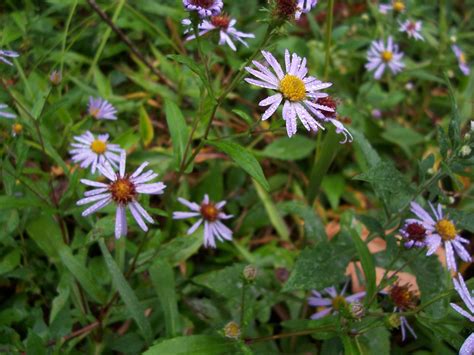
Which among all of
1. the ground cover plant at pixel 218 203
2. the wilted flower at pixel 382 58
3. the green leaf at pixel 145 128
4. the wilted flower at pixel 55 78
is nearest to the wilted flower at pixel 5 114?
the ground cover plant at pixel 218 203

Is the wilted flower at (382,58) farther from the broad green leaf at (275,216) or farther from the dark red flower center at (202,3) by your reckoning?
the dark red flower center at (202,3)

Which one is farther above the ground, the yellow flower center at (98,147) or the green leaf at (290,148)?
the green leaf at (290,148)

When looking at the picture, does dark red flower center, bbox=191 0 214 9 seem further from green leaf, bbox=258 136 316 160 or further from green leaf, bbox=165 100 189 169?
green leaf, bbox=258 136 316 160

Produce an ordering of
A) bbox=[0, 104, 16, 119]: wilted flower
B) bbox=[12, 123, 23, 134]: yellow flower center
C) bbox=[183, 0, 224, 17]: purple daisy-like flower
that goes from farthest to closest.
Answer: bbox=[12, 123, 23, 134]: yellow flower center
bbox=[0, 104, 16, 119]: wilted flower
bbox=[183, 0, 224, 17]: purple daisy-like flower

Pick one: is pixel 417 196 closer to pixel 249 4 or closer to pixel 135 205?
pixel 135 205

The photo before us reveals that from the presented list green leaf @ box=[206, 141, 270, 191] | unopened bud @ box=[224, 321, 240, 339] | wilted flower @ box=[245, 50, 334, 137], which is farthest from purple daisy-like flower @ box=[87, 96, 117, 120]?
unopened bud @ box=[224, 321, 240, 339]

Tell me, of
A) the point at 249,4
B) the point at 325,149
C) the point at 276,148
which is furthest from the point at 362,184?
the point at 249,4

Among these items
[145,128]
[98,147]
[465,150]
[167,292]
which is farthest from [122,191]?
[465,150]
